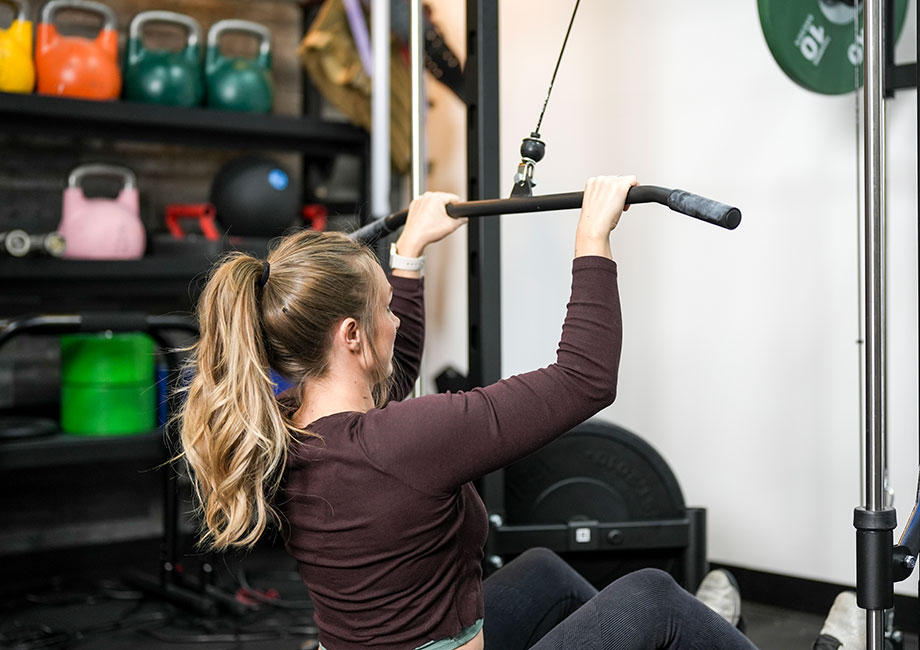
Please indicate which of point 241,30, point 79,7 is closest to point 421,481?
point 79,7

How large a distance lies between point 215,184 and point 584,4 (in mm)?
1324

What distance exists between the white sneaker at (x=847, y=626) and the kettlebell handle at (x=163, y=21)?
8.41ft

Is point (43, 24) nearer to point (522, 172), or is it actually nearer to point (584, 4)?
point (584, 4)

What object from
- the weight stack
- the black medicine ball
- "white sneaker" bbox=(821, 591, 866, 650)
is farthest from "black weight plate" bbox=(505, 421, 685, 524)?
the black medicine ball

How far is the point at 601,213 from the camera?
1.28 m

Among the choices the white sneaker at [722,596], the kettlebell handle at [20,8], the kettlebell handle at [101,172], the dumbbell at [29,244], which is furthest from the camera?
the kettlebell handle at [101,172]

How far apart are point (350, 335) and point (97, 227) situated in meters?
1.97

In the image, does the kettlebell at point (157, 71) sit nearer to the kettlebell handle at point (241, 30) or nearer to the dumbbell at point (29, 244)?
the kettlebell handle at point (241, 30)

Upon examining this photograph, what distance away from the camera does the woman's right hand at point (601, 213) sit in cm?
128

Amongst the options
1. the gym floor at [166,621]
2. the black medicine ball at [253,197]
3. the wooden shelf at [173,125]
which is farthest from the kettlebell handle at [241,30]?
the gym floor at [166,621]

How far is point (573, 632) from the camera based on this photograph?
4.61ft

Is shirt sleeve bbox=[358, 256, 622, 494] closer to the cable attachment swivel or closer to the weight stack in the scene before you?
the cable attachment swivel

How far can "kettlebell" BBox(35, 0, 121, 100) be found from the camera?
304 cm

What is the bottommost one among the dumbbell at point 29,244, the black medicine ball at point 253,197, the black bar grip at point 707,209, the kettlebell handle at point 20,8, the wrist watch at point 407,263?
the wrist watch at point 407,263
